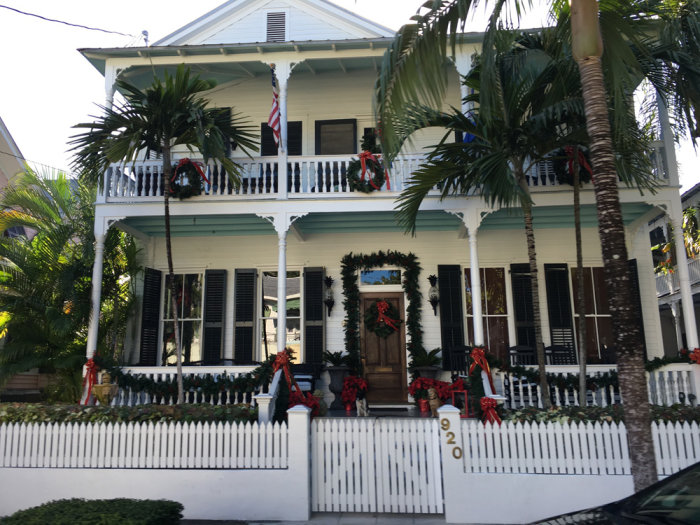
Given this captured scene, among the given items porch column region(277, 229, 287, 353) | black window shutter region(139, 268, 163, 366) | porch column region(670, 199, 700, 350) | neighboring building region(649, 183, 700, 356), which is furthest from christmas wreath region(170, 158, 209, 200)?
neighboring building region(649, 183, 700, 356)

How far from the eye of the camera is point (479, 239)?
1146 centimetres

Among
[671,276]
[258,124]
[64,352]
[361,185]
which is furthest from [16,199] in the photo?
[671,276]

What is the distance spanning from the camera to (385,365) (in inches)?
431

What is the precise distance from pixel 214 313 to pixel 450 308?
504cm

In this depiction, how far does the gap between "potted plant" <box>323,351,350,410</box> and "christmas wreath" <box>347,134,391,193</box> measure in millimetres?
3320

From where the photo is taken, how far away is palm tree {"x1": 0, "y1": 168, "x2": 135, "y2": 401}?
988 centimetres

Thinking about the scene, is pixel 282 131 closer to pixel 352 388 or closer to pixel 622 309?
pixel 352 388

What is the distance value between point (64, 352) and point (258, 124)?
6.32 meters

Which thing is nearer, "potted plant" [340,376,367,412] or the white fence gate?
the white fence gate

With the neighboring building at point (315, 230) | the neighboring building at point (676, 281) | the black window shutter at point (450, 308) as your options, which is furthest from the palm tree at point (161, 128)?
the neighboring building at point (676, 281)

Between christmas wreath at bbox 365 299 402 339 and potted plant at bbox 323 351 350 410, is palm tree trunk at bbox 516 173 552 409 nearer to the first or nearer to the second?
christmas wreath at bbox 365 299 402 339

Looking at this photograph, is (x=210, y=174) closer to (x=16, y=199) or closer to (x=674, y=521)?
(x=16, y=199)

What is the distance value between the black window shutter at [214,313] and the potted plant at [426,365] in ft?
13.5

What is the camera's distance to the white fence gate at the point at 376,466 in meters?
5.85
